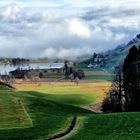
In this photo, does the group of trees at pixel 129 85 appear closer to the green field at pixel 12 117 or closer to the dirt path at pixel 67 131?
the green field at pixel 12 117

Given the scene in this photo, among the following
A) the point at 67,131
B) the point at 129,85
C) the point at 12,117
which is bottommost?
the point at 67,131

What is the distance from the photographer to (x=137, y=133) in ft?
130

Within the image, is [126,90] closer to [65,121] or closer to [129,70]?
[129,70]

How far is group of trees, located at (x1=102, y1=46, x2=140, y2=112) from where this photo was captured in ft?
313

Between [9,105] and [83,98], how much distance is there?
8872 cm

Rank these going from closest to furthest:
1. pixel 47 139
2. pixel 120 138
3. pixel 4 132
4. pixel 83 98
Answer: pixel 120 138 → pixel 47 139 → pixel 4 132 → pixel 83 98

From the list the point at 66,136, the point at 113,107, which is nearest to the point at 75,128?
the point at 66,136

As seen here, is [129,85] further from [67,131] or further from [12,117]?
[67,131]

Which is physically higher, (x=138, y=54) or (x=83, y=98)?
(x=138, y=54)

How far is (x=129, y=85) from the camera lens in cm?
10075

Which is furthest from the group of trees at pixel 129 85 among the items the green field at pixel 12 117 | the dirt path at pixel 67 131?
the dirt path at pixel 67 131

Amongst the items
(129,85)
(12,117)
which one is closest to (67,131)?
(12,117)

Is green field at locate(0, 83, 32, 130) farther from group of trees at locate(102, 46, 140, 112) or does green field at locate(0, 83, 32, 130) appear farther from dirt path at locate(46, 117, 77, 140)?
group of trees at locate(102, 46, 140, 112)

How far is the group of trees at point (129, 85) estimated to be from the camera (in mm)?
95375
